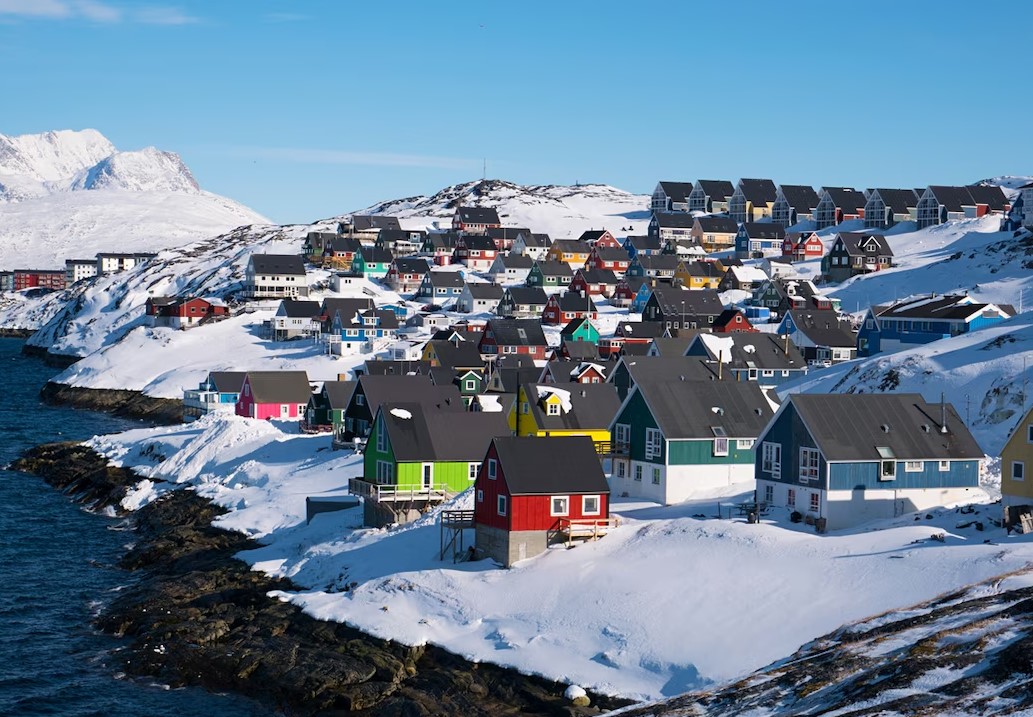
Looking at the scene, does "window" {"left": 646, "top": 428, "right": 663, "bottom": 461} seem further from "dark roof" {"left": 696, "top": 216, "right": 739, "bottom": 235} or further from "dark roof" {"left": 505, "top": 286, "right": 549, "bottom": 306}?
"dark roof" {"left": 696, "top": 216, "right": 739, "bottom": 235}

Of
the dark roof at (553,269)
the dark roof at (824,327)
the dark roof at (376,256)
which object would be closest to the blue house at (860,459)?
the dark roof at (824,327)

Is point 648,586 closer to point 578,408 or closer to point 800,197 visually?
point 578,408

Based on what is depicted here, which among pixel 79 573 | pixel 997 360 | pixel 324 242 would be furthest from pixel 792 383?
pixel 324 242

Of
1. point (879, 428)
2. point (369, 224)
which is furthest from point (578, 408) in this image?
point (369, 224)

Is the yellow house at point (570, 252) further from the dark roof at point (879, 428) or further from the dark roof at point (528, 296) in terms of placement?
the dark roof at point (879, 428)

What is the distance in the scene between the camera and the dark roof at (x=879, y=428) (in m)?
48.6

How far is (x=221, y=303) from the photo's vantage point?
155125 mm

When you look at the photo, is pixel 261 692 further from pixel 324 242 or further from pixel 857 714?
pixel 324 242

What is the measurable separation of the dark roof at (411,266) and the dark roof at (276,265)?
11.7 m

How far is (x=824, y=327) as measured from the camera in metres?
104

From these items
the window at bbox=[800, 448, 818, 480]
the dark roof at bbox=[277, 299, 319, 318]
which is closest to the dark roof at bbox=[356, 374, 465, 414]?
the window at bbox=[800, 448, 818, 480]

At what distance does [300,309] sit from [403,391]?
6695 cm

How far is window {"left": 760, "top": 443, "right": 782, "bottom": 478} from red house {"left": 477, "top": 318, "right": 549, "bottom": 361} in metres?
64.0

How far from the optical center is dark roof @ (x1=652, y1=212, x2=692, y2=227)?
18362 cm
